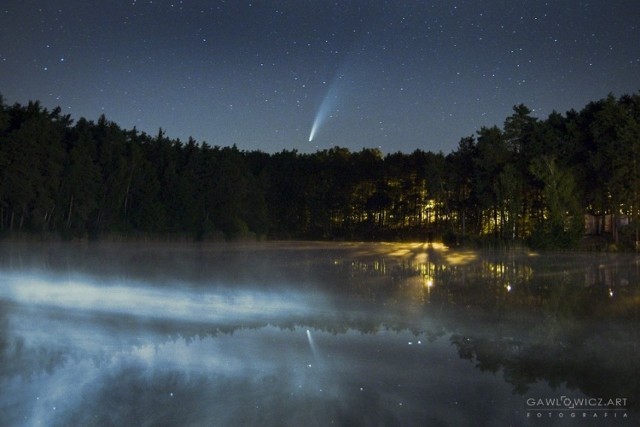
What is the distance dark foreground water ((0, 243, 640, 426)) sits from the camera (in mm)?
6133

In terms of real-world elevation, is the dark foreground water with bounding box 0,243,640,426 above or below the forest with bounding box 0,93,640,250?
below

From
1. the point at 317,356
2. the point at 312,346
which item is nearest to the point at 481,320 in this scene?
the point at 312,346

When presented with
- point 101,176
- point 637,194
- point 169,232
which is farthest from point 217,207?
point 637,194

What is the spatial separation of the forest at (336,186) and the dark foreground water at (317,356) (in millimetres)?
27750

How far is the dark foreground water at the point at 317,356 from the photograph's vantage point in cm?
613

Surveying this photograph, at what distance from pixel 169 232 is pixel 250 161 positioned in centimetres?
2902

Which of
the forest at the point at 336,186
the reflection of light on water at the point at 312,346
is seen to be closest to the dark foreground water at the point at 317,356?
the reflection of light on water at the point at 312,346

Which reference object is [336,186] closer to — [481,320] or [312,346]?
[481,320]

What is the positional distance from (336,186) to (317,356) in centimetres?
7629

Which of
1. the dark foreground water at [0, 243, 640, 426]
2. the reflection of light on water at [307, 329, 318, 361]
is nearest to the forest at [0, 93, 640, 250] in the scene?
the dark foreground water at [0, 243, 640, 426]

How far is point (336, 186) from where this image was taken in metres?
84.6

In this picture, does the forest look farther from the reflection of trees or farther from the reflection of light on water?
the reflection of light on water

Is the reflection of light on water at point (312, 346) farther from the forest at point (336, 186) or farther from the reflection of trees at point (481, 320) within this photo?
the forest at point (336, 186)

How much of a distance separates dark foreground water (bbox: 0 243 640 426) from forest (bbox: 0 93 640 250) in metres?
27.7
